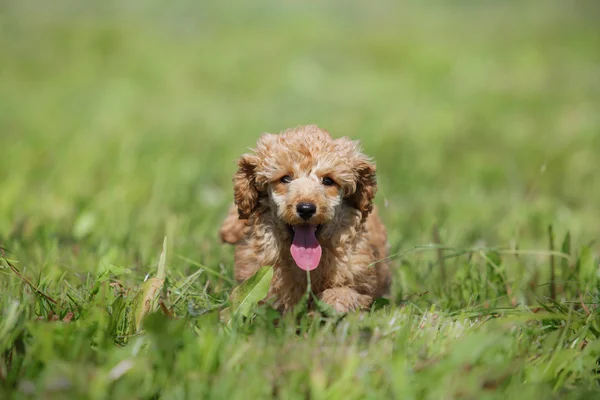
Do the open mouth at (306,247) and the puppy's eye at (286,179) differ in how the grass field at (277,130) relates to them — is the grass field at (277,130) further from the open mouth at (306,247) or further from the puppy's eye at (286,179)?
the puppy's eye at (286,179)

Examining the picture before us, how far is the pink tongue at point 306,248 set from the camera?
366 centimetres

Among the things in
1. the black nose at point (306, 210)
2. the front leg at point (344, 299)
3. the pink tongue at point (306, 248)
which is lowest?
the front leg at point (344, 299)

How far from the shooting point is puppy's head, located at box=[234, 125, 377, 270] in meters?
3.65

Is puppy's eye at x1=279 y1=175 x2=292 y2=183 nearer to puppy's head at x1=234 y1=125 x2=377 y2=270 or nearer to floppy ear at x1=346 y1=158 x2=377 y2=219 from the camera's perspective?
puppy's head at x1=234 y1=125 x2=377 y2=270

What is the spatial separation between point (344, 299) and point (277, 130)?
17.7 feet

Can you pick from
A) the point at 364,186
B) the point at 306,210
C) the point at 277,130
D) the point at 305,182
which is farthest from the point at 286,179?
the point at 277,130

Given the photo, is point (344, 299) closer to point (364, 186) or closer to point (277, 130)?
point (364, 186)

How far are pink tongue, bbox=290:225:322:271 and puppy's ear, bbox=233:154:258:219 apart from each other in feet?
0.91

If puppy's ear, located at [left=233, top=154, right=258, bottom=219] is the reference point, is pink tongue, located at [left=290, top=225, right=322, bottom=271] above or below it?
below

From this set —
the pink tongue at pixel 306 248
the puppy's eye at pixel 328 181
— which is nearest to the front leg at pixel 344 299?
the pink tongue at pixel 306 248

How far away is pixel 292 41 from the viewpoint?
13.7 metres

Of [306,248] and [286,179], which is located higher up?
[286,179]

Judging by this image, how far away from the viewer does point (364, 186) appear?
3936 mm

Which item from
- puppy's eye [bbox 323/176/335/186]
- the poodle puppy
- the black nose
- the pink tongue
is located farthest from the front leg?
puppy's eye [bbox 323/176/335/186]
